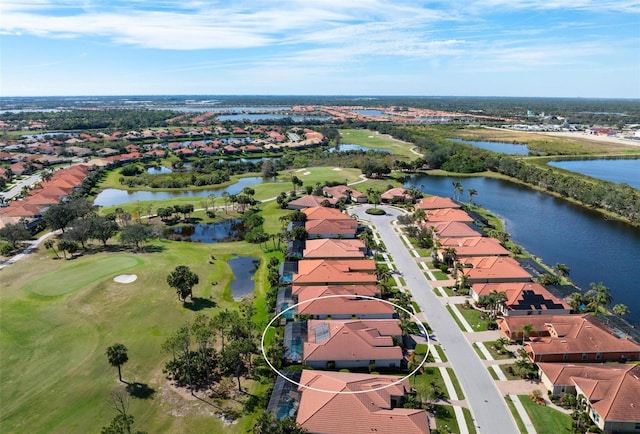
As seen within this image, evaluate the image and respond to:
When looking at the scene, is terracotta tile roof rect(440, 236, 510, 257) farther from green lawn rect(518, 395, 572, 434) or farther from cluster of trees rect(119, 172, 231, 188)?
cluster of trees rect(119, 172, 231, 188)

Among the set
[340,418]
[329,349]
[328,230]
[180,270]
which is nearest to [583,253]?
[328,230]

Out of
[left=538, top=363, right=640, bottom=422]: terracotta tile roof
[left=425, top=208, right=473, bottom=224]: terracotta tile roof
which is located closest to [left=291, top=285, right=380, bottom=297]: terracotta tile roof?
[left=538, top=363, right=640, bottom=422]: terracotta tile roof

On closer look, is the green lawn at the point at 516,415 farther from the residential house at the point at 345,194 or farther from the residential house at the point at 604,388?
the residential house at the point at 345,194

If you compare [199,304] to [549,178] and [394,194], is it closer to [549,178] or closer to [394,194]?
[394,194]

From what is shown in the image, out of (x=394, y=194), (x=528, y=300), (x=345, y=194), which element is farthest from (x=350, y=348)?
(x=394, y=194)

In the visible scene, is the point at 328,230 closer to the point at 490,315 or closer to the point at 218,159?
the point at 490,315

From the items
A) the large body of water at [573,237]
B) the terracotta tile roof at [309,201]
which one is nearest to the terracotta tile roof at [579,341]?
the large body of water at [573,237]
